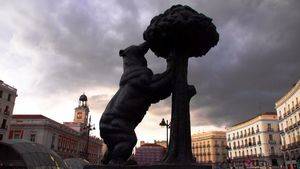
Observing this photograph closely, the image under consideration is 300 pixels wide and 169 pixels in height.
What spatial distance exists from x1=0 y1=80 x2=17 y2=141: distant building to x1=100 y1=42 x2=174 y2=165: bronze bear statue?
128 ft

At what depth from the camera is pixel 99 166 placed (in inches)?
191

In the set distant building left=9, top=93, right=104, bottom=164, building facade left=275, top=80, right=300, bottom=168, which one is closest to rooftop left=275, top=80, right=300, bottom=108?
building facade left=275, top=80, right=300, bottom=168

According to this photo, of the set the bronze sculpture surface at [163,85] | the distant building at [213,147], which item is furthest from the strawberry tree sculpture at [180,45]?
the distant building at [213,147]

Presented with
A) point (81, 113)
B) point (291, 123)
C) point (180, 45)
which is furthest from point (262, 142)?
point (180, 45)

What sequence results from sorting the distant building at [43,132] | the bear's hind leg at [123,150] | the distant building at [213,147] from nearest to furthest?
the bear's hind leg at [123,150]
the distant building at [43,132]
the distant building at [213,147]

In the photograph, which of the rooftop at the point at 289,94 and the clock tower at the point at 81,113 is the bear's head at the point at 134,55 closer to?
the rooftop at the point at 289,94

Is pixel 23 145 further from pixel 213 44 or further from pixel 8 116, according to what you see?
pixel 8 116

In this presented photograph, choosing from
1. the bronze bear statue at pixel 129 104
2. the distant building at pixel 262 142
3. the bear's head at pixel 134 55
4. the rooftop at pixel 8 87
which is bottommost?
the bronze bear statue at pixel 129 104

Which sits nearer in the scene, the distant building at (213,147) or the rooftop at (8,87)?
the rooftop at (8,87)

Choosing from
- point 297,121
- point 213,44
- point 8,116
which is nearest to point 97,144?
point 8,116

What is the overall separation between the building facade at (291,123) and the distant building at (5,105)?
129ft

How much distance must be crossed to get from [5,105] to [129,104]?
133 feet

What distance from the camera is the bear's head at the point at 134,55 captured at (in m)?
5.60

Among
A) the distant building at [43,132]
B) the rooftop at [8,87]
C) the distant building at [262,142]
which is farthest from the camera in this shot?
the distant building at [262,142]
